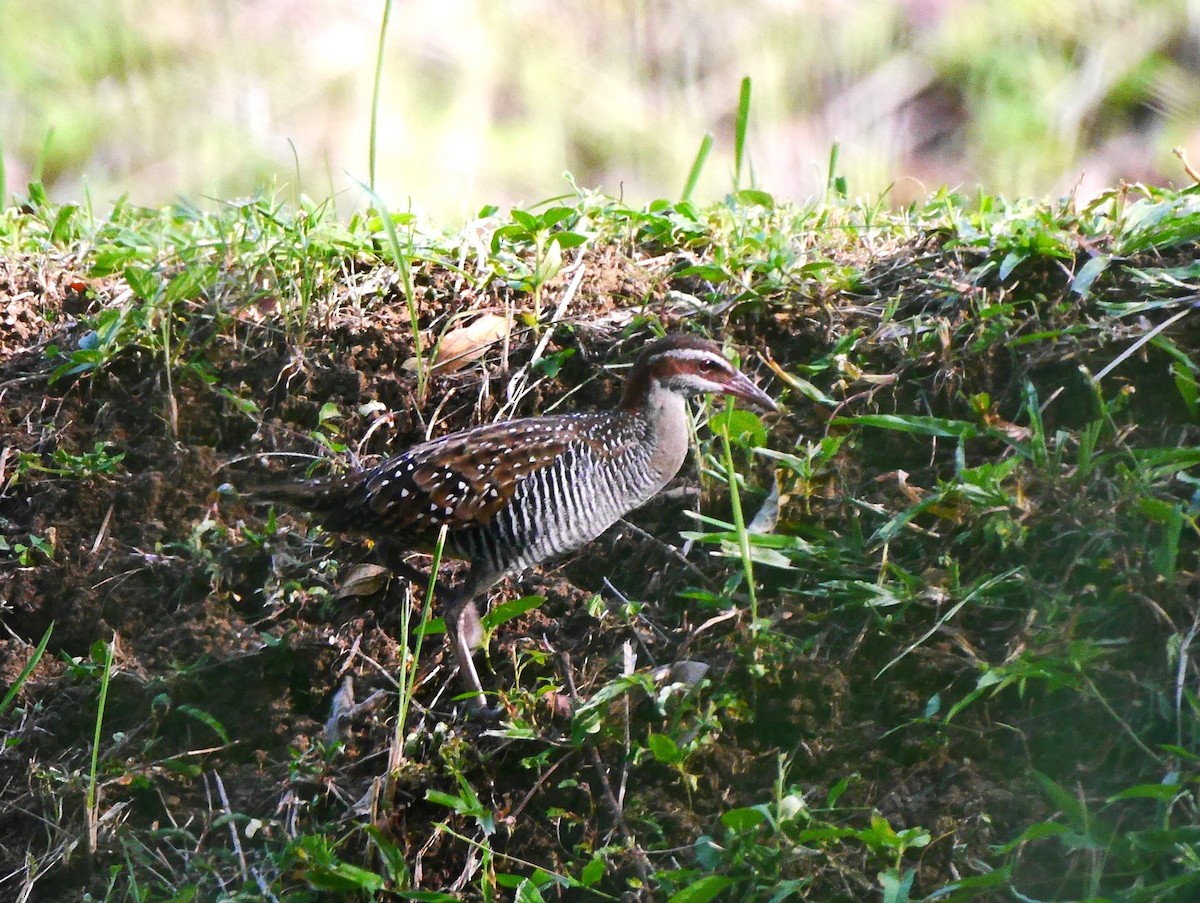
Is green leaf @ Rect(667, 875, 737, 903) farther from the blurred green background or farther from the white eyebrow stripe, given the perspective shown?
the blurred green background

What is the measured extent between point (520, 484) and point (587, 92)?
140 inches

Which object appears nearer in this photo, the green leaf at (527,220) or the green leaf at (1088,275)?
the green leaf at (1088,275)

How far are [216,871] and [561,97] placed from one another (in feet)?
14.9

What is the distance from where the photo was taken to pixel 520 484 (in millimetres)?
3977

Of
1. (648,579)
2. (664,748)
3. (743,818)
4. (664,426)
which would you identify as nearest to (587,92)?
(664,426)

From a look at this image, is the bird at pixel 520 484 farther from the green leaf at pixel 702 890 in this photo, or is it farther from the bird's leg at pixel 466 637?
the green leaf at pixel 702 890

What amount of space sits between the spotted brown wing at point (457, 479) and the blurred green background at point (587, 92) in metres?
2.78

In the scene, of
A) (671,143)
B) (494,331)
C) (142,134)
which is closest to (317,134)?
(142,134)

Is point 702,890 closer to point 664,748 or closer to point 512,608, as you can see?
point 664,748

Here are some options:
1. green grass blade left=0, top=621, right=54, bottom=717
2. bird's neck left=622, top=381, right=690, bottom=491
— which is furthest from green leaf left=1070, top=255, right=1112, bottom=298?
green grass blade left=0, top=621, right=54, bottom=717

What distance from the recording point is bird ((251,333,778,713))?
396cm

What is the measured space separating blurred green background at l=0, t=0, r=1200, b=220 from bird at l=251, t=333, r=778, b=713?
2.69 metres

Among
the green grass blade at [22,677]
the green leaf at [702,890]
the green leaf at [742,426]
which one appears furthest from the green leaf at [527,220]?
the green leaf at [702,890]

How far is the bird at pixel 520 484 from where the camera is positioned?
13.0 ft
